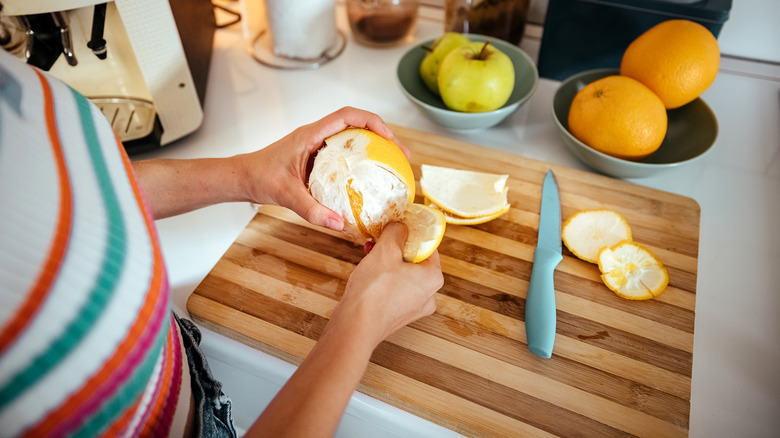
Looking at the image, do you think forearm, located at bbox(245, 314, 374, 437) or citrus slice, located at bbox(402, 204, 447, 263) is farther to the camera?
citrus slice, located at bbox(402, 204, 447, 263)

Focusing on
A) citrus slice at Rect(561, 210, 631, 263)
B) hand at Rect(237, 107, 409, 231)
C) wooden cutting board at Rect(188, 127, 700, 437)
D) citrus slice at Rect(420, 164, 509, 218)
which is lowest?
wooden cutting board at Rect(188, 127, 700, 437)

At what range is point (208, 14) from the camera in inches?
A: 44.3

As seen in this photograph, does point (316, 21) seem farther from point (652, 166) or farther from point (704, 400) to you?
point (704, 400)

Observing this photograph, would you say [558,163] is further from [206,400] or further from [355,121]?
[206,400]

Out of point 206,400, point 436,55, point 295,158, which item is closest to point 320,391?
point 206,400

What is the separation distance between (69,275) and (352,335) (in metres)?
0.29

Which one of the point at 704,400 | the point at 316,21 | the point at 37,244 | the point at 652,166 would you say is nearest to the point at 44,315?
the point at 37,244

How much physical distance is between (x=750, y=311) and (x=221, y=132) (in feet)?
3.39

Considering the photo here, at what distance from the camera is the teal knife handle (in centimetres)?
64

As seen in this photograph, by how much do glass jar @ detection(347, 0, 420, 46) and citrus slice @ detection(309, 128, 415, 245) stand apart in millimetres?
590

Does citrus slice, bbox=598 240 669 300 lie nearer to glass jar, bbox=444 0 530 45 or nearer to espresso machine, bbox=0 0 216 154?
glass jar, bbox=444 0 530 45

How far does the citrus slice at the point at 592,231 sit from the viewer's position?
2.50 ft

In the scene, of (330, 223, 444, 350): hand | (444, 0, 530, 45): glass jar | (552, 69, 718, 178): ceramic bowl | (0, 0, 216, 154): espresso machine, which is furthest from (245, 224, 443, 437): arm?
(444, 0, 530, 45): glass jar

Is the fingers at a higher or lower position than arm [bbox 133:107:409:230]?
higher
